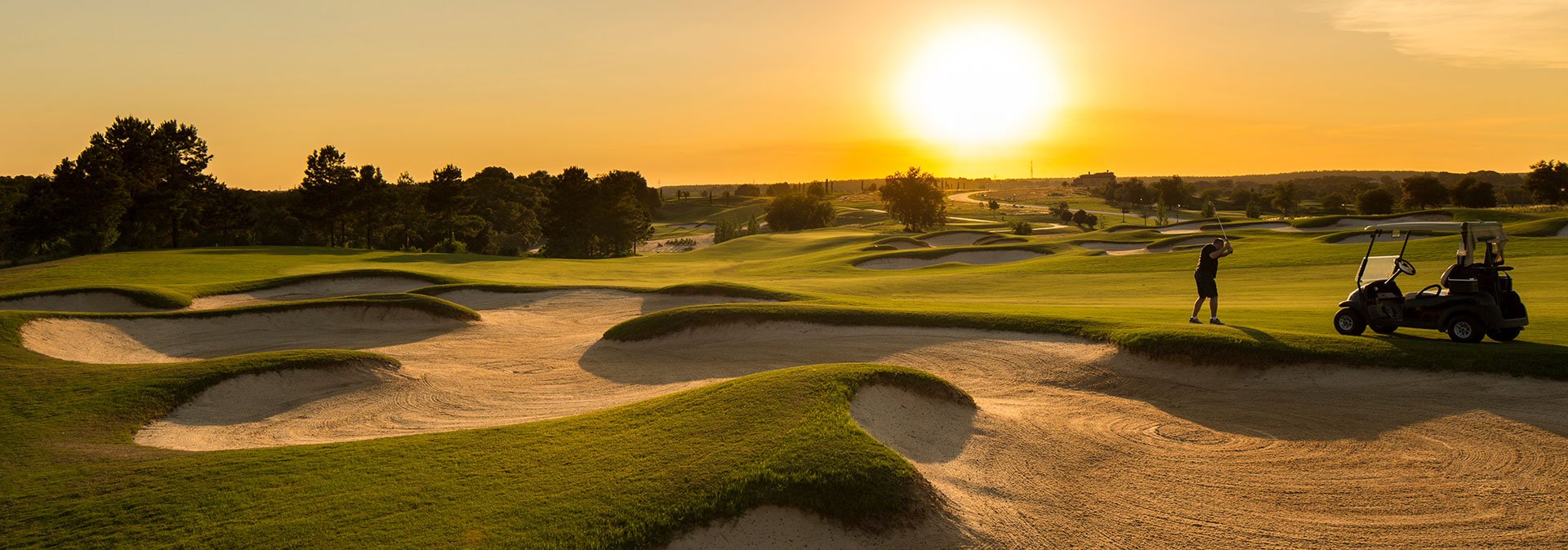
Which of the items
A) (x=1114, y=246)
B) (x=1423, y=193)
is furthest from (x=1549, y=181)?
(x=1114, y=246)

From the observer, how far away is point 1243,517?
8727mm

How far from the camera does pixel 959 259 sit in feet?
170

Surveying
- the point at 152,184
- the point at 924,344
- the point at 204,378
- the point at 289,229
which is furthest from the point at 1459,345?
the point at 289,229

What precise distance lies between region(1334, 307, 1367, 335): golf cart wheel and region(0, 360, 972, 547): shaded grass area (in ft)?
34.5

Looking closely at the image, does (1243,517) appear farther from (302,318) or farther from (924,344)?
(302,318)

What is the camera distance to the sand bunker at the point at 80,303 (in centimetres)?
2650

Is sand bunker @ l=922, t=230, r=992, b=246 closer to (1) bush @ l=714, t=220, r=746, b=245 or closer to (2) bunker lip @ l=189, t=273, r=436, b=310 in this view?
(1) bush @ l=714, t=220, r=746, b=245

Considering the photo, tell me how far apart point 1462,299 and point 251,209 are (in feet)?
267

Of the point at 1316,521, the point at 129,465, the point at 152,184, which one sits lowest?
the point at 1316,521

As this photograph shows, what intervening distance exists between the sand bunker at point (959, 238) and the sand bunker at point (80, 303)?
58.1 metres

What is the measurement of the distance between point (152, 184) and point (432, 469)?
64781mm

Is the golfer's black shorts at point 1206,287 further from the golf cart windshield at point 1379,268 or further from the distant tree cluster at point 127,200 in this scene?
the distant tree cluster at point 127,200

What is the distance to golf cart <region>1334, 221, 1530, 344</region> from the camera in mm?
14133

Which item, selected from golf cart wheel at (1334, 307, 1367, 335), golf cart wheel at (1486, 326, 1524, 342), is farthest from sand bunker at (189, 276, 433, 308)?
golf cart wheel at (1486, 326, 1524, 342)
